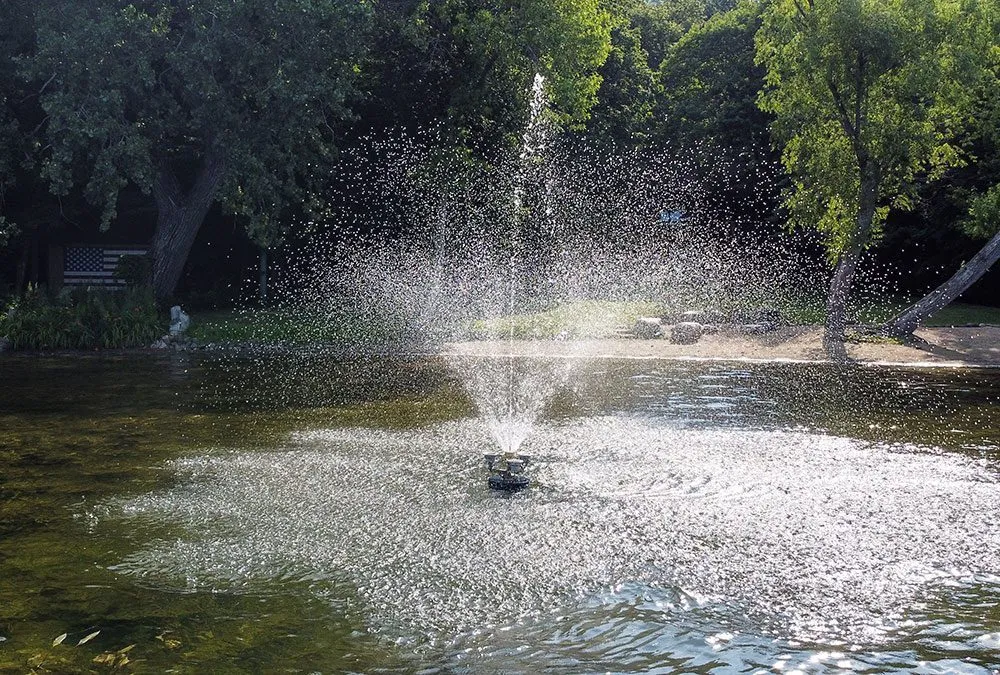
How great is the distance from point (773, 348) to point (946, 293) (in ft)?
16.8

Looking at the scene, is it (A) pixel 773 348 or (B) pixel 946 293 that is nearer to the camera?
(A) pixel 773 348

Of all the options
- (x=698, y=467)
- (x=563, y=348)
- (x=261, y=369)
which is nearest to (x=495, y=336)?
(x=563, y=348)

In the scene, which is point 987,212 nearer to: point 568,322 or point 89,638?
point 568,322

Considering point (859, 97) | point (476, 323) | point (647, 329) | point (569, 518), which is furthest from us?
point (476, 323)

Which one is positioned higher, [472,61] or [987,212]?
[472,61]

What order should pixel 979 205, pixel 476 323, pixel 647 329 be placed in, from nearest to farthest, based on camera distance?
pixel 647 329, pixel 979 205, pixel 476 323

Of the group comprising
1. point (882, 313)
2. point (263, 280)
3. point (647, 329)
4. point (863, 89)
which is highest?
point (863, 89)

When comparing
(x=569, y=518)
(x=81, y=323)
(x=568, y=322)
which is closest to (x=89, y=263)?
(x=81, y=323)

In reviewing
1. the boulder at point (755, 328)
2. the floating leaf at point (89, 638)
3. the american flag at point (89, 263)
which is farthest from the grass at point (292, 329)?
the floating leaf at point (89, 638)

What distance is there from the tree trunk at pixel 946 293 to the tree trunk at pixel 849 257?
1204 millimetres

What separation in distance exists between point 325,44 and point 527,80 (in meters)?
6.88

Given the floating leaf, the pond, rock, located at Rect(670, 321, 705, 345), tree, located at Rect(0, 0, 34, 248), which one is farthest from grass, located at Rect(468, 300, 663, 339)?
the floating leaf

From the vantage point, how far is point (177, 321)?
952 inches

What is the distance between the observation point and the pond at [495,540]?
6.16 metres
